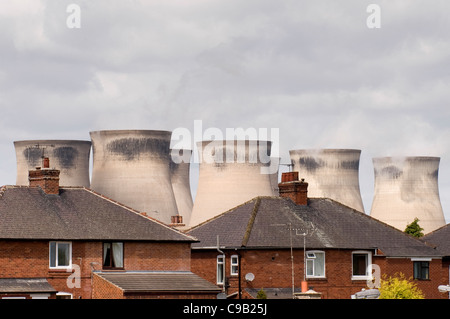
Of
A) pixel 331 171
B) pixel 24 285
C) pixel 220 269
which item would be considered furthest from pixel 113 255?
pixel 331 171

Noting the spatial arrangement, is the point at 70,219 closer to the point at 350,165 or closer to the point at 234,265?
the point at 234,265

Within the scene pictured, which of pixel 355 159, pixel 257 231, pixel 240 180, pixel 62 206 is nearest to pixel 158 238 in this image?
pixel 62 206

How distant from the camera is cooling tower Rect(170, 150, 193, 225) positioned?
113 metres

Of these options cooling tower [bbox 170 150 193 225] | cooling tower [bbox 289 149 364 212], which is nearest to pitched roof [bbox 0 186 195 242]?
cooling tower [bbox 289 149 364 212]

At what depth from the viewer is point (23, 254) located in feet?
123

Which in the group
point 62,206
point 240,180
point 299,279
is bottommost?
point 299,279

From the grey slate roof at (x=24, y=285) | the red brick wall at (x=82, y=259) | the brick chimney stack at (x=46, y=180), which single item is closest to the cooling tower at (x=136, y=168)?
the brick chimney stack at (x=46, y=180)

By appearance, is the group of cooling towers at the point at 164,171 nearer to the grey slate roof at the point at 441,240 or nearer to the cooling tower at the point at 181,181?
the cooling tower at the point at 181,181

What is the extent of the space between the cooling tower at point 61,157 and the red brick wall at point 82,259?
57.1 meters

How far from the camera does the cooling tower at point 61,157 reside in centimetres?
9669

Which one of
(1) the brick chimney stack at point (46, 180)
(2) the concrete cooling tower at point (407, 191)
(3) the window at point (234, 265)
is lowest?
(3) the window at point (234, 265)

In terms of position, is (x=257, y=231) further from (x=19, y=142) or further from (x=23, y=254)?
(x=19, y=142)

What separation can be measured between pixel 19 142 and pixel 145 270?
64.1 metres

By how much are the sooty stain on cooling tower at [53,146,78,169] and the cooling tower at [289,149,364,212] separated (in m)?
25.4
